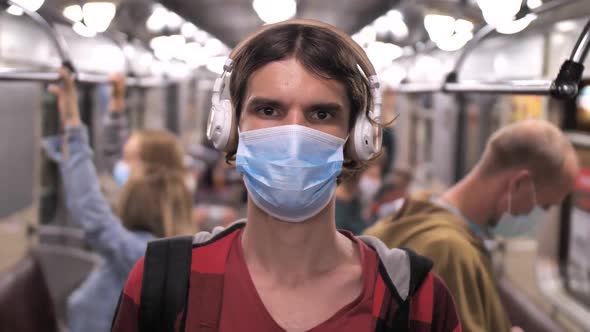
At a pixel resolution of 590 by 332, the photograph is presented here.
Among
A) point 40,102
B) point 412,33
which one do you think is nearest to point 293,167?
point 412,33

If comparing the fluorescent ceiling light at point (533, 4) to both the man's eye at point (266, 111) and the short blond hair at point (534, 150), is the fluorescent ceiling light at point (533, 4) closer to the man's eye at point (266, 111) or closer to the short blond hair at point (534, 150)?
the short blond hair at point (534, 150)

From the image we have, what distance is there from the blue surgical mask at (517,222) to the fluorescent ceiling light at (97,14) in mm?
1401


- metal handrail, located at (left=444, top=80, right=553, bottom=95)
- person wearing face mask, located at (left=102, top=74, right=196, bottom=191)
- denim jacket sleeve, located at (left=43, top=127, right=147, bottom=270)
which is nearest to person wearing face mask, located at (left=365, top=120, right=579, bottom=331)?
metal handrail, located at (left=444, top=80, right=553, bottom=95)

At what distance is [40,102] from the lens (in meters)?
4.79

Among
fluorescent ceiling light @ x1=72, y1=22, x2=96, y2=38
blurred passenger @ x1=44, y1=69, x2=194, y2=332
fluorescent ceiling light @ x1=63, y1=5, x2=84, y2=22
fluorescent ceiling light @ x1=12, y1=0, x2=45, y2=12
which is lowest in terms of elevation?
blurred passenger @ x1=44, y1=69, x2=194, y2=332

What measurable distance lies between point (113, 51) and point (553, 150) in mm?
1871

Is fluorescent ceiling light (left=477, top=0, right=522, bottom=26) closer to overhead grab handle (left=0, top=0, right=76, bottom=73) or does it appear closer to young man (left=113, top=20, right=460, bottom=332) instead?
young man (left=113, top=20, right=460, bottom=332)

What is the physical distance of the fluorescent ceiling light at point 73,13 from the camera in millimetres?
2037

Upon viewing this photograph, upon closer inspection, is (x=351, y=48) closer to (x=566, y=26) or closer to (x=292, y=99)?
(x=292, y=99)

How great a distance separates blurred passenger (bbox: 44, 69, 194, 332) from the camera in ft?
7.20

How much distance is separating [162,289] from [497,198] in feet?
4.00

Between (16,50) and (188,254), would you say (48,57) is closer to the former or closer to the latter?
(16,50)

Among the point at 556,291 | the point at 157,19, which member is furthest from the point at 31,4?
the point at 556,291

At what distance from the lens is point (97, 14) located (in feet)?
A: 6.73
